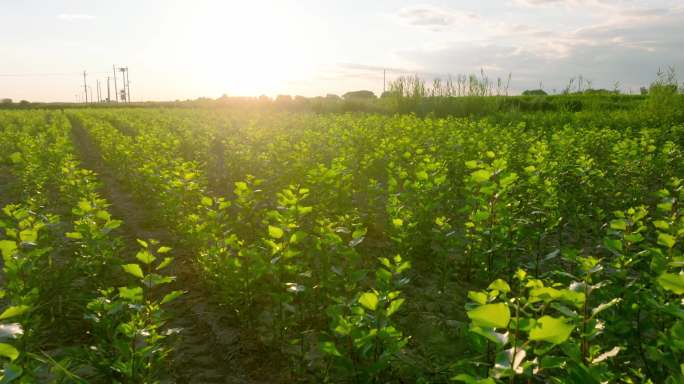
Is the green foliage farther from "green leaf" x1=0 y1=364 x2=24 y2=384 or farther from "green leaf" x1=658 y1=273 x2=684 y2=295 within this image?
"green leaf" x1=658 y1=273 x2=684 y2=295

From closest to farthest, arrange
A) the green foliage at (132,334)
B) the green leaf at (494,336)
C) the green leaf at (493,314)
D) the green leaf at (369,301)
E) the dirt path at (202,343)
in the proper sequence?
1. the green leaf at (493,314)
2. the green leaf at (494,336)
3. the green leaf at (369,301)
4. the green foliage at (132,334)
5. the dirt path at (202,343)

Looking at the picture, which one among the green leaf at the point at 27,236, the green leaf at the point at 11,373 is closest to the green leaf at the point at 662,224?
the green leaf at the point at 11,373

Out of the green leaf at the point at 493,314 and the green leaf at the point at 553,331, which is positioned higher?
the green leaf at the point at 493,314

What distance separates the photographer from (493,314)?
1389mm

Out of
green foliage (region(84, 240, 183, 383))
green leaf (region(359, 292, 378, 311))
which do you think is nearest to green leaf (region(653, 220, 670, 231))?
green leaf (region(359, 292, 378, 311))

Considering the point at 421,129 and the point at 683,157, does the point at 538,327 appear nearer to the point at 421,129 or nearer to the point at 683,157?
the point at 683,157

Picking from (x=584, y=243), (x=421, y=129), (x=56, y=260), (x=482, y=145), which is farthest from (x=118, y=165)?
(x=584, y=243)

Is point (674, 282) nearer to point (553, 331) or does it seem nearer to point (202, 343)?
point (553, 331)

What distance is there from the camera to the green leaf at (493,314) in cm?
137

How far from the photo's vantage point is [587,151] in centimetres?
823

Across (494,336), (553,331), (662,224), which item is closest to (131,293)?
(494,336)

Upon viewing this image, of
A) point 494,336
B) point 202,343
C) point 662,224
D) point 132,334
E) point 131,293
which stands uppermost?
point 662,224

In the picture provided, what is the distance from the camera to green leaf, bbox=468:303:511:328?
4.50ft

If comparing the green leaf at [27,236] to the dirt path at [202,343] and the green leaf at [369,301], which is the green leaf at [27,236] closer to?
the dirt path at [202,343]
